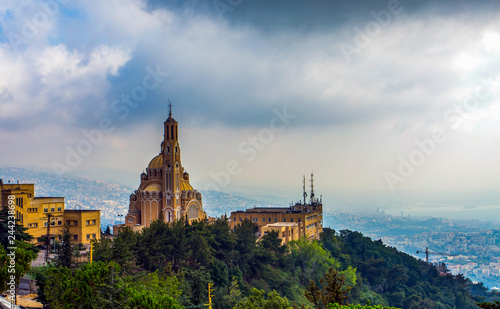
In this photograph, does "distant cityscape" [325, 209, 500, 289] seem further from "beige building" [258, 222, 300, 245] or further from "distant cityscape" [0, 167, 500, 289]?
"beige building" [258, 222, 300, 245]

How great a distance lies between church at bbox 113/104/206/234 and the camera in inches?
2670

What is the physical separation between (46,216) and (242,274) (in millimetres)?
22821

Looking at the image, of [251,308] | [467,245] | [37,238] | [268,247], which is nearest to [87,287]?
[251,308]

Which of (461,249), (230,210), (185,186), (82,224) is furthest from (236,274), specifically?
(461,249)

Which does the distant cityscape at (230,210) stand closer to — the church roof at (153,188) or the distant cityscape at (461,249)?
the distant cityscape at (461,249)

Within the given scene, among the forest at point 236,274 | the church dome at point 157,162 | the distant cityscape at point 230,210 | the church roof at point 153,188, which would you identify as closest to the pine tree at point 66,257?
the forest at point 236,274

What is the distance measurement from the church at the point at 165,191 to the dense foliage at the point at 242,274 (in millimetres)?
8869

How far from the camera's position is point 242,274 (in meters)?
54.6

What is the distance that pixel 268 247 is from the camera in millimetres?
62781

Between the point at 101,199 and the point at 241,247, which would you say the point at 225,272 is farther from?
the point at 101,199

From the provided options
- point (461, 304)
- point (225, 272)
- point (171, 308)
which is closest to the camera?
point (171, 308)

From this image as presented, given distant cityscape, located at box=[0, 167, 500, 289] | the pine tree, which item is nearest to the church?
distant cityscape, located at box=[0, 167, 500, 289]

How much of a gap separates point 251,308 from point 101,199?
7840cm

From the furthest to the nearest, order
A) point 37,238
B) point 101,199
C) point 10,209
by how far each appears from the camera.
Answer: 1. point 101,199
2. point 37,238
3. point 10,209
